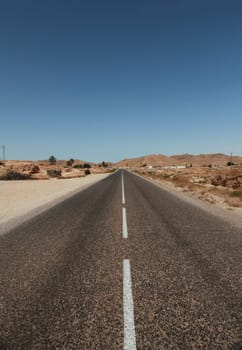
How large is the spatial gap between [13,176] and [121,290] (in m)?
42.3

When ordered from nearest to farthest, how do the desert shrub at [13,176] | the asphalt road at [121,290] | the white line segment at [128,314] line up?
the white line segment at [128,314]
the asphalt road at [121,290]
the desert shrub at [13,176]

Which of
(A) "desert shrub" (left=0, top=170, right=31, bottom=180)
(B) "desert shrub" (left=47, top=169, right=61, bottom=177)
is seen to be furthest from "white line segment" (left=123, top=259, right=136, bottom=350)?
(B) "desert shrub" (left=47, top=169, right=61, bottom=177)

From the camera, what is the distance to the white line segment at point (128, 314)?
2.72 m

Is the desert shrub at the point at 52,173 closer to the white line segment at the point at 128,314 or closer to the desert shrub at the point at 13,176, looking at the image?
the desert shrub at the point at 13,176

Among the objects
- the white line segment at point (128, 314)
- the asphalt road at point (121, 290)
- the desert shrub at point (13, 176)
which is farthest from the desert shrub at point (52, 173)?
the white line segment at point (128, 314)

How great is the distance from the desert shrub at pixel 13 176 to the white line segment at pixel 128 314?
4081 centimetres

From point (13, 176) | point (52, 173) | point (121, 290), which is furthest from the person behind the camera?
point (52, 173)

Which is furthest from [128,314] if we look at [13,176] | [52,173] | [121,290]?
[52,173]

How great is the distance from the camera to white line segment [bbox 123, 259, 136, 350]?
8.92 feet

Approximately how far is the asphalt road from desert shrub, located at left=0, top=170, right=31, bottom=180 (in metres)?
36.6

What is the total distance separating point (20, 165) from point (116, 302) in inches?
1894

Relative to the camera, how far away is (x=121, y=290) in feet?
12.8

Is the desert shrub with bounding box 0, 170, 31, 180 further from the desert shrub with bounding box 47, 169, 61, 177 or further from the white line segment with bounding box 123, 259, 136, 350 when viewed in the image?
the white line segment with bounding box 123, 259, 136, 350

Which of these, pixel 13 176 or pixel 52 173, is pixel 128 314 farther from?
pixel 52 173
